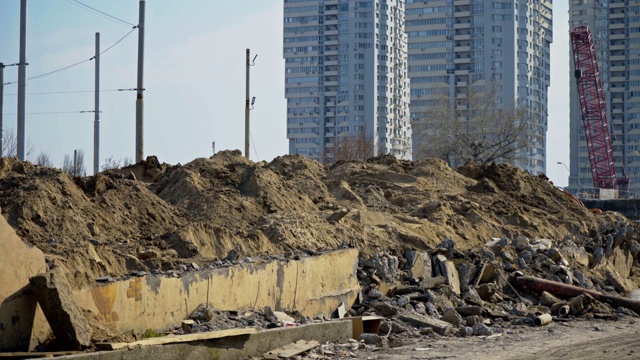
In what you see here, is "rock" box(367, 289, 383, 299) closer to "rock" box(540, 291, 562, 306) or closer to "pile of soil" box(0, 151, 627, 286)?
"pile of soil" box(0, 151, 627, 286)

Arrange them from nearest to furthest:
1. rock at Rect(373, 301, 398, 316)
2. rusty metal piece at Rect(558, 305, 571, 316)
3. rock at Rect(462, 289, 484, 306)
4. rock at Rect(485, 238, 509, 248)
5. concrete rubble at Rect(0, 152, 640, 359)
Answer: concrete rubble at Rect(0, 152, 640, 359)
rock at Rect(373, 301, 398, 316)
rock at Rect(462, 289, 484, 306)
rusty metal piece at Rect(558, 305, 571, 316)
rock at Rect(485, 238, 509, 248)

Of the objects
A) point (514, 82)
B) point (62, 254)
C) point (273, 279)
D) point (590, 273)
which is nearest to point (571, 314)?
point (590, 273)

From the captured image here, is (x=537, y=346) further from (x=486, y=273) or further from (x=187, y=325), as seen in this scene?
(x=187, y=325)

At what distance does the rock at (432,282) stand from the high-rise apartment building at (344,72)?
129m

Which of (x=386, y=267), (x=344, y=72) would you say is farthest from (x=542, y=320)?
(x=344, y=72)

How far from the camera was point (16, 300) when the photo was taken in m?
9.35

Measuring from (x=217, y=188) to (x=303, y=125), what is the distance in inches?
5480

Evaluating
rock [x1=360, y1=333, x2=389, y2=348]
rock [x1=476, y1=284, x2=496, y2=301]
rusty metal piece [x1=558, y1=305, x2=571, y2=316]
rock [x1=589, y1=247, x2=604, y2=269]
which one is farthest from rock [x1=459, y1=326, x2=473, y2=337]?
rock [x1=589, y1=247, x2=604, y2=269]

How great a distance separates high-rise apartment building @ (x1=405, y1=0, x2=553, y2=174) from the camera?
14338cm

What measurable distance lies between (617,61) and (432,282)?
138161 mm

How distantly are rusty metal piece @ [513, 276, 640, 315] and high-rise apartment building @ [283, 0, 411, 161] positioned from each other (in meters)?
128

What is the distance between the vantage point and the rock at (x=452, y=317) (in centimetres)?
1448

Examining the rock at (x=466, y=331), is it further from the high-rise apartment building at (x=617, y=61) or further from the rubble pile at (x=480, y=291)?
the high-rise apartment building at (x=617, y=61)

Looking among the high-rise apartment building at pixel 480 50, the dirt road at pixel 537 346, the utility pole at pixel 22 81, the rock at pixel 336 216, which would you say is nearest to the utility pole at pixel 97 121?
the utility pole at pixel 22 81
